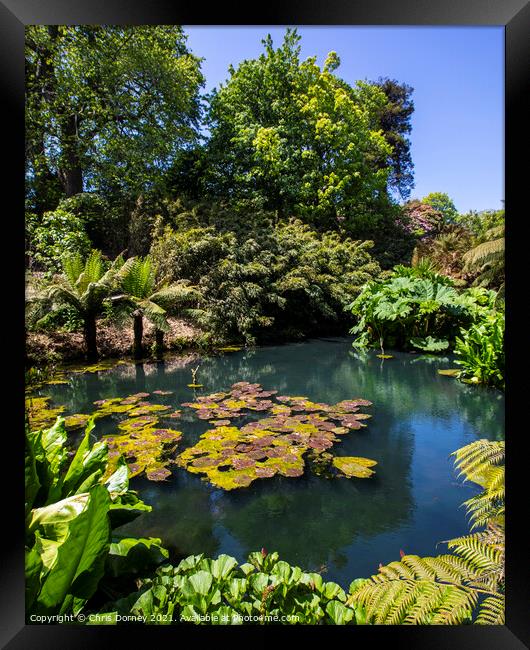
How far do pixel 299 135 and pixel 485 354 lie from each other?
11.4 ft

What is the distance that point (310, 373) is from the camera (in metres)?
4.62

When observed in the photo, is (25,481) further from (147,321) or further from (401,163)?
(147,321)

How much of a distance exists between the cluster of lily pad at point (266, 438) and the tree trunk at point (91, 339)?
5.89 ft

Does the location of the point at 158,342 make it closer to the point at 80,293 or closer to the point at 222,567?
the point at 80,293

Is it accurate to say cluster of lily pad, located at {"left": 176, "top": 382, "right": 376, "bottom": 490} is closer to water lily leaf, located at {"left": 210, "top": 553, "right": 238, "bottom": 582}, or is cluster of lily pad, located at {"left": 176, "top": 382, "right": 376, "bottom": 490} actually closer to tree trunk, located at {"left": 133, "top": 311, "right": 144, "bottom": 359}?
water lily leaf, located at {"left": 210, "top": 553, "right": 238, "bottom": 582}

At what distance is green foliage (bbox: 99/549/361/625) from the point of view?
0.98m

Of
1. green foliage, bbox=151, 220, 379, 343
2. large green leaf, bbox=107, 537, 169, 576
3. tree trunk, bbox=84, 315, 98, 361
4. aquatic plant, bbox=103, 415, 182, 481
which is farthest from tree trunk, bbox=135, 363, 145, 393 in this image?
large green leaf, bbox=107, 537, 169, 576

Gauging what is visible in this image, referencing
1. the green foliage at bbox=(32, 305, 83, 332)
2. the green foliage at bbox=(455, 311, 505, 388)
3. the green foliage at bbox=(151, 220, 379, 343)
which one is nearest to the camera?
the green foliage at bbox=(455, 311, 505, 388)

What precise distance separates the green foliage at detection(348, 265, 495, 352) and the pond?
1.98m

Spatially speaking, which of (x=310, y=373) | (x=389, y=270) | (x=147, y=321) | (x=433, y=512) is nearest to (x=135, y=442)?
(x=433, y=512)

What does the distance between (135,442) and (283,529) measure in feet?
3.91

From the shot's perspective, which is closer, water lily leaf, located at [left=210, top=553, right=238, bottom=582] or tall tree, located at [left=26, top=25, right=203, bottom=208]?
water lily leaf, located at [left=210, top=553, right=238, bottom=582]

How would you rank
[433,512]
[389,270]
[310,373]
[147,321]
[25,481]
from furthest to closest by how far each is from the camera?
[389,270] < [147,321] < [310,373] < [433,512] < [25,481]

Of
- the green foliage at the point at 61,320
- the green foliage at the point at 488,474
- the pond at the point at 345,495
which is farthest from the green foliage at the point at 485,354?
the green foliage at the point at 61,320
